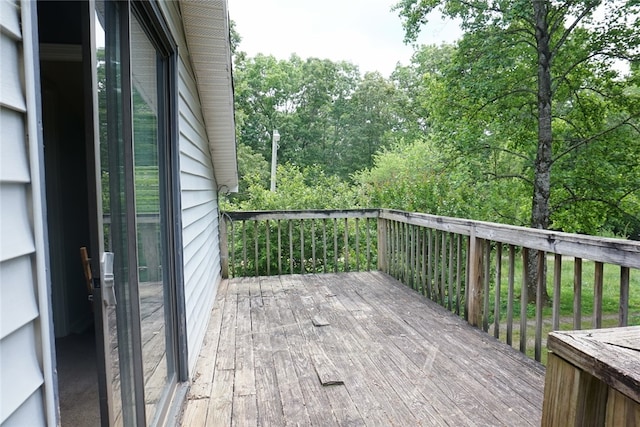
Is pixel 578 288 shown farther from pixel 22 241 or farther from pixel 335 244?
pixel 335 244

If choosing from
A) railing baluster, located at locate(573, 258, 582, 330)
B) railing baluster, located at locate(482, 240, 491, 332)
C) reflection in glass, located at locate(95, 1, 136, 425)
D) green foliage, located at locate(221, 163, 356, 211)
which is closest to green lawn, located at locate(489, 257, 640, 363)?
railing baluster, located at locate(482, 240, 491, 332)

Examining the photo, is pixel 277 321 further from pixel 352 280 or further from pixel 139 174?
pixel 139 174

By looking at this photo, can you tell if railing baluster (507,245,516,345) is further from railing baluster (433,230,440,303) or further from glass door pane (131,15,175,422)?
glass door pane (131,15,175,422)

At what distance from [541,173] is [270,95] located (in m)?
18.1

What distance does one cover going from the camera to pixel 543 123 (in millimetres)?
5883

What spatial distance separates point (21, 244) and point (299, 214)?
4739 millimetres

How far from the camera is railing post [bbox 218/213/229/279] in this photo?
5.29 metres

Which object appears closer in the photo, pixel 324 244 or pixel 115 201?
pixel 115 201

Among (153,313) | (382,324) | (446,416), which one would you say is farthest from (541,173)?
(153,313)

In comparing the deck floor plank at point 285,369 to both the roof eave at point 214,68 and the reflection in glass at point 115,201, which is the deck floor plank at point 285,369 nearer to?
the reflection in glass at point 115,201

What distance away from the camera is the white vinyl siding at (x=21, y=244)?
0.64 metres

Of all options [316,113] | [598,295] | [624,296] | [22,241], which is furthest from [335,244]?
[316,113]

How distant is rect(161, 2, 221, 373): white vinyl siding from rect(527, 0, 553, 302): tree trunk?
490cm

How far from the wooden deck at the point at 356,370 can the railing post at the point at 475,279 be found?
6.7 inches
